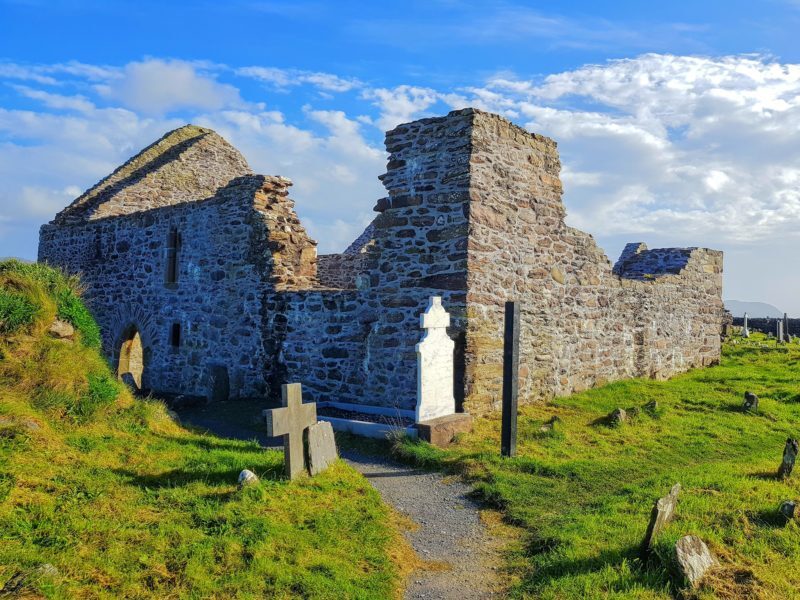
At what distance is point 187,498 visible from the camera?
5602 mm

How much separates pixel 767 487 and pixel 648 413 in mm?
4280

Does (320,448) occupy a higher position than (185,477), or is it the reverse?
(320,448)

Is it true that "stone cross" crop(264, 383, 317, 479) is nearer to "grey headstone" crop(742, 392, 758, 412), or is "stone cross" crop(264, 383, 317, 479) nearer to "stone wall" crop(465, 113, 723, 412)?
"stone wall" crop(465, 113, 723, 412)

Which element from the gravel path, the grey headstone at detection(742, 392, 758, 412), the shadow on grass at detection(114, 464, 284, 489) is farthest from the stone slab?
the grey headstone at detection(742, 392, 758, 412)

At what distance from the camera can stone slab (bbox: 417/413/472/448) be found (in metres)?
8.62

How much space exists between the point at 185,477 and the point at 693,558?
15.1 ft

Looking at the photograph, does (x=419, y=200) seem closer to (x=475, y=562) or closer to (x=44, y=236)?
(x=475, y=562)

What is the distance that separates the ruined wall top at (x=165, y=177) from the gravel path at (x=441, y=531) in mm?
15196

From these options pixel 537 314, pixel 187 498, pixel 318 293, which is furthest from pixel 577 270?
pixel 187 498

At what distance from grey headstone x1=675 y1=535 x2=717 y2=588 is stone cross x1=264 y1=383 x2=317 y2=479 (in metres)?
3.69

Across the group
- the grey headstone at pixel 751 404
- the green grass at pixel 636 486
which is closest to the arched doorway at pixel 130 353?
the green grass at pixel 636 486

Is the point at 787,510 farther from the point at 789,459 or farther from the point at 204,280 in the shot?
the point at 204,280

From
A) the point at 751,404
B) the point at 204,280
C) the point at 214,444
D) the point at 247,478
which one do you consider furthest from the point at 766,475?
the point at 204,280

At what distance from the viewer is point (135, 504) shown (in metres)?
5.35
